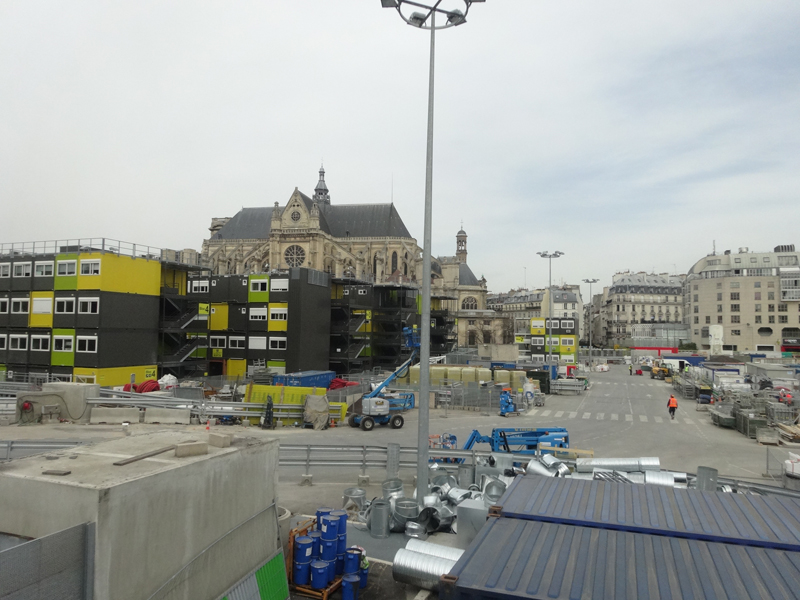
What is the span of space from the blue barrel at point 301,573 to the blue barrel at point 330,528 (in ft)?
1.86

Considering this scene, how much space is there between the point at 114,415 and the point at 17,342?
1666 cm

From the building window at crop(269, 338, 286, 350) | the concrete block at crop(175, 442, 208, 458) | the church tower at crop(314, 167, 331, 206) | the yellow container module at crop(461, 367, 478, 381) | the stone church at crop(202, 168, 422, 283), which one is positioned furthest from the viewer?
the church tower at crop(314, 167, 331, 206)

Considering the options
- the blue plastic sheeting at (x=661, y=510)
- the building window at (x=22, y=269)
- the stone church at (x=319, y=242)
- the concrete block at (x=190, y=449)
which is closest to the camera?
the blue plastic sheeting at (x=661, y=510)

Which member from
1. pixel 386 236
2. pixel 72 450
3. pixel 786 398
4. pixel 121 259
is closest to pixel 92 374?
pixel 121 259

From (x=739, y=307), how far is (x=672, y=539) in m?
102

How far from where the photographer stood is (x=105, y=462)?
687 centimetres

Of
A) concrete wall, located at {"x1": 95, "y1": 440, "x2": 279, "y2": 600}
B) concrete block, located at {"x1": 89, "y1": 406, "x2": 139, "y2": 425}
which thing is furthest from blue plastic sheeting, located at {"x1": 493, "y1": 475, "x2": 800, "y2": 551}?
concrete block, located at {"x1": 89, "y1": 406, "x2": 139, "y2": 425}

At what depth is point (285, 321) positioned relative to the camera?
1615 inches

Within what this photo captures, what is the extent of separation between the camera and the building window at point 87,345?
31.1 metres

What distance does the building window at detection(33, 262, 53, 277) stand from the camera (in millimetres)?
33166

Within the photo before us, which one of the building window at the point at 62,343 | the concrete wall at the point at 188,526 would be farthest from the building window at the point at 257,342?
the concrete wall at the point at 188,526

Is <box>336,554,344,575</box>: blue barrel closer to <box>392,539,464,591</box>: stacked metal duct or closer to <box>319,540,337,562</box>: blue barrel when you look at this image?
<box>319,540,337,562</box>: blue barrel

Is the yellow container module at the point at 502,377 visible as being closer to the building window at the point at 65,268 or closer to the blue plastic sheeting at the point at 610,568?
the building window at the point at 65,268

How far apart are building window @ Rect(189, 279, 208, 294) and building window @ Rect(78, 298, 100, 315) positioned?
12637 millimetres
